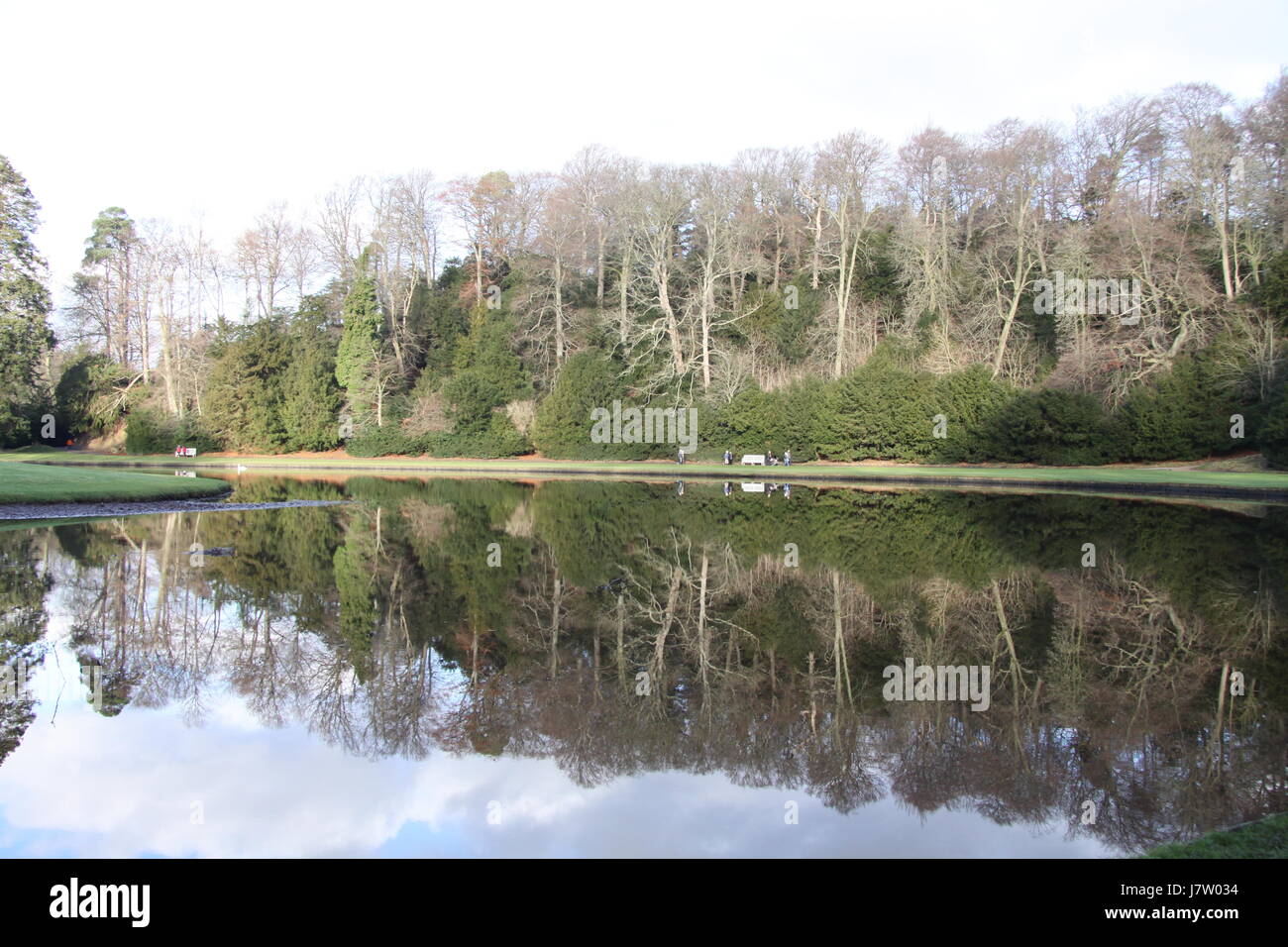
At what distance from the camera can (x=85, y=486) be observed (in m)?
23.8

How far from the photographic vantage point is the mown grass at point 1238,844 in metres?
4.30

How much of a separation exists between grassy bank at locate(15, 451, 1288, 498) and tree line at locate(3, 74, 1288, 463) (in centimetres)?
241

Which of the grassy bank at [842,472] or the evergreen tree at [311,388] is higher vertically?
the evergreen tree at [311,388]

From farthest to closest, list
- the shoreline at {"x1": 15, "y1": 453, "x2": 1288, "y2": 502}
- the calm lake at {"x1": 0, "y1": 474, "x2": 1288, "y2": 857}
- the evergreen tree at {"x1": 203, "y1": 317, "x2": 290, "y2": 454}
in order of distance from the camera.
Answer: the evergreen tree at {"x1": 203, "y1": 317, "x2": 290, "y2": 454} < the shoreline at {"x1": 15, "y1": 453, "x2": 1288, "y2": 502} < the calm lake at {"x1": 0, "y1": 474, "x2": 1288, "y2": 857}

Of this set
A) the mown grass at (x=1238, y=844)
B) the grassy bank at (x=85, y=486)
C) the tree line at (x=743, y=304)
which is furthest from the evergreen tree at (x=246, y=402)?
the mown grass at (x=1238, y=844)

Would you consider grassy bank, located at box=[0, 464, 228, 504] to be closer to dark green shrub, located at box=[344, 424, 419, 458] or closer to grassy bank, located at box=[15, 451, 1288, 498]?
grassy bank, located at box=[15, 451, 1288, 498]

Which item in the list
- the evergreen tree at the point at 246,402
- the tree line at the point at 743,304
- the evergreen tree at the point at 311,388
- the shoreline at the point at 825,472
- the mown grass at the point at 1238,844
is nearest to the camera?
the mown grass at the point at 1238,844

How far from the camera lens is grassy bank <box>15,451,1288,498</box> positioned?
26.5 m

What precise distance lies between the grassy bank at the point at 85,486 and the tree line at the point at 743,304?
17.7 m

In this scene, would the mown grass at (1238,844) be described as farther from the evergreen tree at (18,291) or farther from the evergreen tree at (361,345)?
the evergreen tree at (361,345)

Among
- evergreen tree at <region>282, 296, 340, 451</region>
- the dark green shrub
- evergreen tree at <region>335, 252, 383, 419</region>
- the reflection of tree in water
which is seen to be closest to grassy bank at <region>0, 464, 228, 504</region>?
the reflection of tree in water

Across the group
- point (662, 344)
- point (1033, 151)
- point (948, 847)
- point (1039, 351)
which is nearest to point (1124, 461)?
point (1039, 351)

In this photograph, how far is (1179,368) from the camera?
35.3 meters
